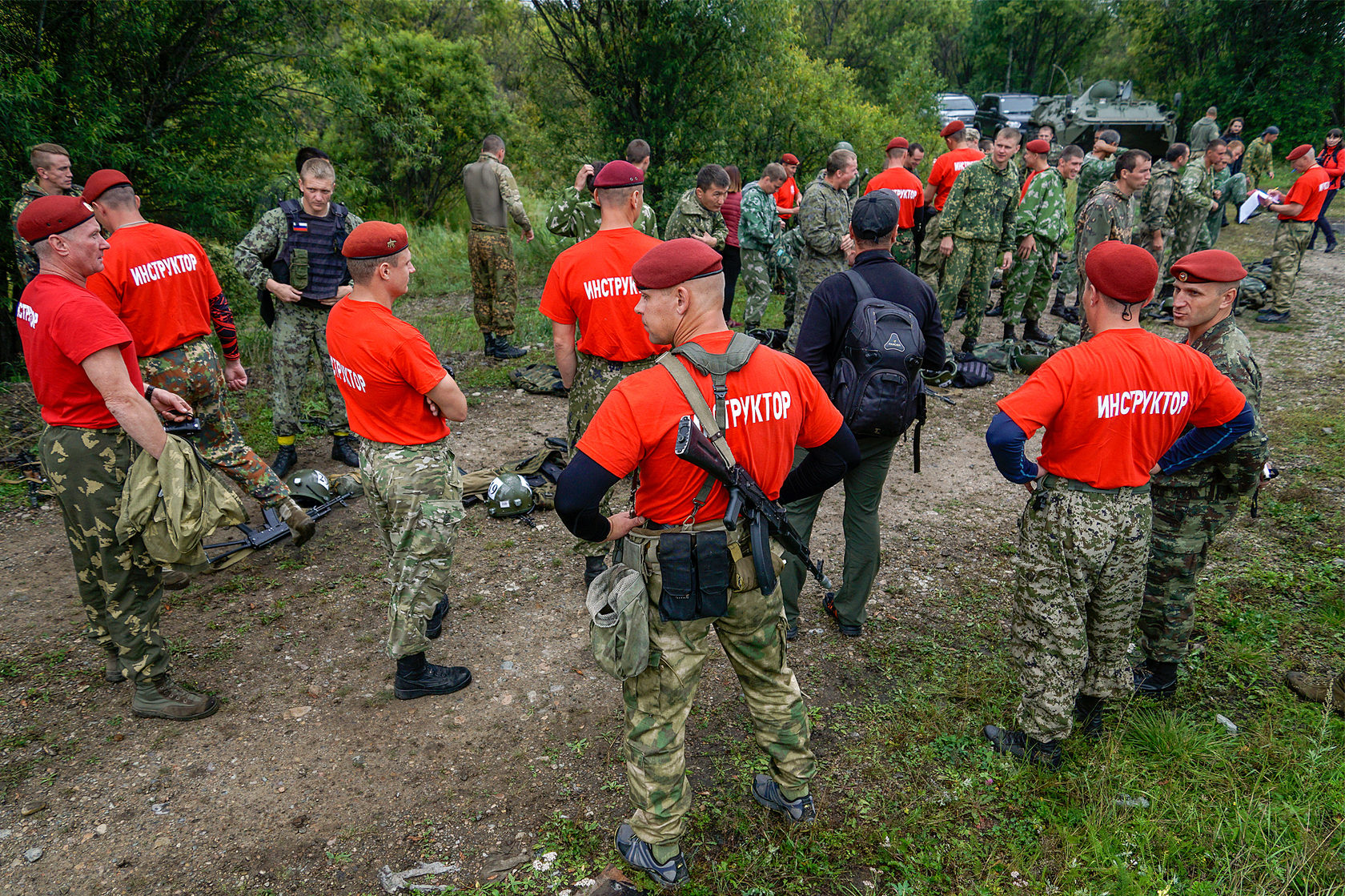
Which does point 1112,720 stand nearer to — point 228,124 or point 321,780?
point 321,780

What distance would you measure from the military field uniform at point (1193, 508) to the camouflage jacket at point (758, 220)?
581 cm

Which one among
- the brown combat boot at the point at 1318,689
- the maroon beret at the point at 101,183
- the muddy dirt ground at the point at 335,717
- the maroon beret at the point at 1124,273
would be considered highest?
the maroon beret at the point at 101,183

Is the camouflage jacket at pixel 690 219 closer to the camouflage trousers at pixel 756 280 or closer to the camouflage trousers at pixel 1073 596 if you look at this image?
the camouflage trousers at pixel 756 280

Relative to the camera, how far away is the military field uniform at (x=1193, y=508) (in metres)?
3.36

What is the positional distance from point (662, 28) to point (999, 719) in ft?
32.0

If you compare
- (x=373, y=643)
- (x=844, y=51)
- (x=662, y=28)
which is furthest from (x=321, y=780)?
(x=844, y=51)

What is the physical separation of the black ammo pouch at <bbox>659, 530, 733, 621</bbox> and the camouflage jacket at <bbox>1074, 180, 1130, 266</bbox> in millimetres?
7144

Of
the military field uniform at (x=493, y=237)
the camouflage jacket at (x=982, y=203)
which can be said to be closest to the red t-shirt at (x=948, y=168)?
the camouflage jacket at (x=982, y=203)

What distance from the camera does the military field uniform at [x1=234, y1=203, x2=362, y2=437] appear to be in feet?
18.0

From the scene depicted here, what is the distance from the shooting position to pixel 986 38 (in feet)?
117

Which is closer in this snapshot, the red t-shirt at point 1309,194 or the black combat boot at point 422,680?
the black combat boot at point 422,680

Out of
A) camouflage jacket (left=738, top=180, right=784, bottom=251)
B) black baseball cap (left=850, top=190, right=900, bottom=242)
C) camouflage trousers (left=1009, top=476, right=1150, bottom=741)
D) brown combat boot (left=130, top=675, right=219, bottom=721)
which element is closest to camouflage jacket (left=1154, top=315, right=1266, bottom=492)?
camouflage trousers (left=1009, top=476, right=1150, bottom=741)

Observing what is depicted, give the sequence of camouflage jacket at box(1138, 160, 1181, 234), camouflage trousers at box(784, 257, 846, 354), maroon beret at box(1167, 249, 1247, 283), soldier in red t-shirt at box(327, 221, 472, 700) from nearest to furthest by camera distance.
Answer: maroon beret at box(1167, 249, 1247, 283) → soldier in red t-shirt at box(327, 221, 472, 700) → camouflage trousers at box(784, 257, 846, 354) → camouflage jacket at box(1138, 160, 1181, 234)

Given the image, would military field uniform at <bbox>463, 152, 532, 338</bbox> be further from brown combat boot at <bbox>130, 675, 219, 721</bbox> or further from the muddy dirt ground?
brown combat boot at <bbox>130, 675, 219, 721</bbox>
